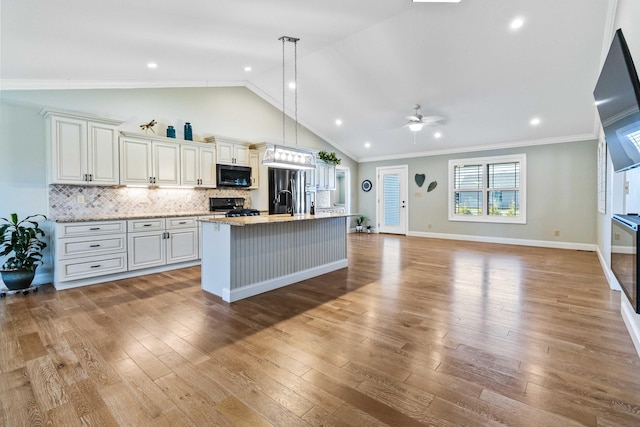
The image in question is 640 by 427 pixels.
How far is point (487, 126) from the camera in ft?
21.6

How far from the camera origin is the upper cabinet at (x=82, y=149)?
12.5 feet

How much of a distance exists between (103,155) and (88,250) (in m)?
1.32

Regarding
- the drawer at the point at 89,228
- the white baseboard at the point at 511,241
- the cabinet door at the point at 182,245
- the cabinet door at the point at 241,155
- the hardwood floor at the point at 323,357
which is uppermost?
the cabinet door at the point at 241,155

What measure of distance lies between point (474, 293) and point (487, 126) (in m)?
4.52

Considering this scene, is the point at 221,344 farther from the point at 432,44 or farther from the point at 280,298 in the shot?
the point at 432,44

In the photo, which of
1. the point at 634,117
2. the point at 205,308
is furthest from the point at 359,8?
the point at 205,308

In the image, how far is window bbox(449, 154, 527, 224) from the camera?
7.20 metres

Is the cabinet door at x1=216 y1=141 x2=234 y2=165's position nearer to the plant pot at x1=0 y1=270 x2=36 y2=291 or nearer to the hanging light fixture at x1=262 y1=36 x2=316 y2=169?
the hanging light fixture at x1=262 y1=36 x2=316 y2=169

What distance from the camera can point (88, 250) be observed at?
3924 millimetres

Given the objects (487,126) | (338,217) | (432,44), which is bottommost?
(338,217)

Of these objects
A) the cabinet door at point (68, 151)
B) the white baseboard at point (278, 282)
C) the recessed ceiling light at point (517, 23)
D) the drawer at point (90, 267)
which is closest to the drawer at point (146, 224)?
the drawer at point (90, 267)

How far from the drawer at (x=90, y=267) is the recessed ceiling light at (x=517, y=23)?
593 cm

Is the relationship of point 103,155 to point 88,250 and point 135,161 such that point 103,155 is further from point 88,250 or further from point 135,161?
point 88,250

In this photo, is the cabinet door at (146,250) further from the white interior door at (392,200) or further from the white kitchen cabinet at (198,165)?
the white interior door at (392,200)
